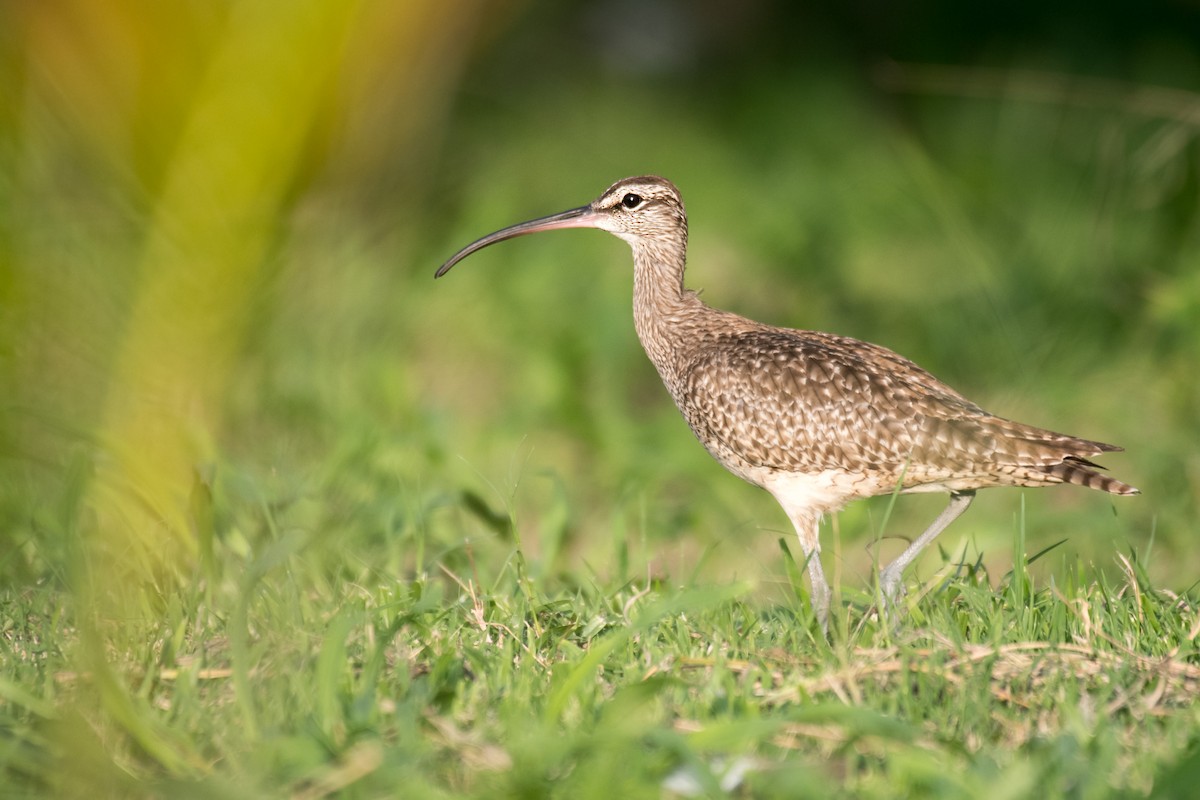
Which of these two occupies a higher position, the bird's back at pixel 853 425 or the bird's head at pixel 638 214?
the bird's head at pixel 638 214

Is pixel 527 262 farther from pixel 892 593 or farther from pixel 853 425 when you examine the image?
pixel 892 593

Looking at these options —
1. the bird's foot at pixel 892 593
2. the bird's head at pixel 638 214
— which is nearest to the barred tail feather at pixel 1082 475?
the bird's foot at pixel 892 593

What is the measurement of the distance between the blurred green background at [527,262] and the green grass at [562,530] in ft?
0.10

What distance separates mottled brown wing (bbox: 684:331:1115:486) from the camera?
5.74 meters

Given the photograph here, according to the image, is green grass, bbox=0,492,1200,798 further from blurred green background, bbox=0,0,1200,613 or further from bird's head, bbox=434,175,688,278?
bird's head, bbox=434,175,688,278

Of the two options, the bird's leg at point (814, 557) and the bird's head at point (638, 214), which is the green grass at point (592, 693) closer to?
the bird's leg at point (814, 557)

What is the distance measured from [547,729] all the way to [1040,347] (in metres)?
6.49

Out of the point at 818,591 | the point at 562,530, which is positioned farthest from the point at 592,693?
the point at 562,530

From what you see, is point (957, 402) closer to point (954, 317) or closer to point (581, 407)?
point (581, 407)

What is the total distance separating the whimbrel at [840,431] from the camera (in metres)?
5.72

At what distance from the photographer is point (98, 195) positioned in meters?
3.06

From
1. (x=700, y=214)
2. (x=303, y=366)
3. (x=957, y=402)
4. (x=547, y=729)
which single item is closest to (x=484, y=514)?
(x=303, y=366)

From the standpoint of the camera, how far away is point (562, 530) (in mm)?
6859

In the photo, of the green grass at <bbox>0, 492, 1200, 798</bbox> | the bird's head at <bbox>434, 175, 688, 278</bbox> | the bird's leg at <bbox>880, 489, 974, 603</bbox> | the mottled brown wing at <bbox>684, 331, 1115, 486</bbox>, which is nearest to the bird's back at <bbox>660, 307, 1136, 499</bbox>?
the mottled brown wing at <bbox>684, 331, 1115, 486</bbox>
